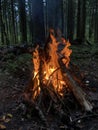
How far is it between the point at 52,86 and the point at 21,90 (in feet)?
Answer: 4.13

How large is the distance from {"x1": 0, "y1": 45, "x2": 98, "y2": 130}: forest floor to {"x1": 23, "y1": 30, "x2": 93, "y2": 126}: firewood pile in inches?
11.2

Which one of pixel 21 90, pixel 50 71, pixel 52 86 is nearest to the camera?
pixel 52 86

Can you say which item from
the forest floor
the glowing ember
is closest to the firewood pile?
the glowing ember

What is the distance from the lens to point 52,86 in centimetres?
430

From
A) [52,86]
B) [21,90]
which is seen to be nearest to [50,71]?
[52,86]

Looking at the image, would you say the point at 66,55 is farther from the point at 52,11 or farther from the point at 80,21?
the point at 80,21

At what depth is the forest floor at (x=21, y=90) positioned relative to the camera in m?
3.70

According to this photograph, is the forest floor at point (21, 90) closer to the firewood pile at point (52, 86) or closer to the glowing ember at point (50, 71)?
the firewood pile at point (52, 86)

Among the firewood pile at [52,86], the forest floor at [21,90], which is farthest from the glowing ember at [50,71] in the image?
the forest floor at [21,90]

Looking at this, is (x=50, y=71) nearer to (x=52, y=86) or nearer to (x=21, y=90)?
(x=52, y=86)

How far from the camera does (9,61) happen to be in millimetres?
7316

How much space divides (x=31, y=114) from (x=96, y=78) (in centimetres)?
305

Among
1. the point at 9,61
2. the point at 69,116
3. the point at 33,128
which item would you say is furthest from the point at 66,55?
the point at 9,61

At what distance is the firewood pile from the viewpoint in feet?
13.4
